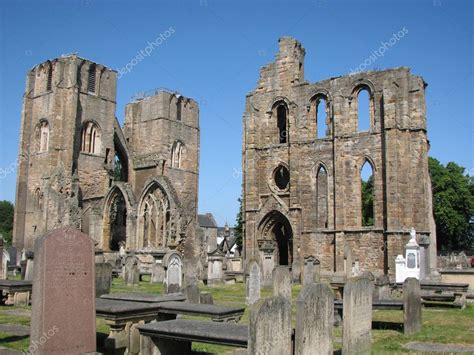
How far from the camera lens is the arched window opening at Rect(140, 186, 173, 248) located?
3709 cm

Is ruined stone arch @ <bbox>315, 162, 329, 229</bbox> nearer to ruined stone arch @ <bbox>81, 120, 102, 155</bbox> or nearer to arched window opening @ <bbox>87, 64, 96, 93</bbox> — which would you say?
ruined stone arch @ <bbox>81, 120, 102, 155</bbox>

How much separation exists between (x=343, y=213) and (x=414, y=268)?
8.26 metres

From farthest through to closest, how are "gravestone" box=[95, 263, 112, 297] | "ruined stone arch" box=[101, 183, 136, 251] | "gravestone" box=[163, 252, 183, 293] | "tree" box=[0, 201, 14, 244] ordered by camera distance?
"tree" box=[0, 201, 14, 244] → "ruined stone arch" box=[101, 183, 136, 251] → "gravestone" box=[163, 252, 183, 293] → "gravestone" box=[95, 263, 112, 297]

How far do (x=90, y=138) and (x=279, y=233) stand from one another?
21.2 metres

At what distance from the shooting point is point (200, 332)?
260 inches

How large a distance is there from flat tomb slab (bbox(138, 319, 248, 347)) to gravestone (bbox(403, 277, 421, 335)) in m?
4.65

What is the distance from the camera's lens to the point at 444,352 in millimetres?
8414

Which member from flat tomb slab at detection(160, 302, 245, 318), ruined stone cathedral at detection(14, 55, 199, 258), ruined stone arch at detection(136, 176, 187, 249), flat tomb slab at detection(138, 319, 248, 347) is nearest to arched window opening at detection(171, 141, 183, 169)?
ruined stone cathedral at detection(14, 55, 199, 258)

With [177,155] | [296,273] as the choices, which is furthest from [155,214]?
[296,273]

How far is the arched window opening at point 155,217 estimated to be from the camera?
122ft

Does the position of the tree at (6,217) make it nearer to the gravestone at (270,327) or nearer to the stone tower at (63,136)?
the stone tower at (63,136)

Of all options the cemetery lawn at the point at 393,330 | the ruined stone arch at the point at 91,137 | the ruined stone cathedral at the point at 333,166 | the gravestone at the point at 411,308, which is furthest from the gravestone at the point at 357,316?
the ruined stone arch at the point at 91,137

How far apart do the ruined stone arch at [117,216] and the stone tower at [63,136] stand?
247cm

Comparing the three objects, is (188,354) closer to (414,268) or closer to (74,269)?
(74,269)
